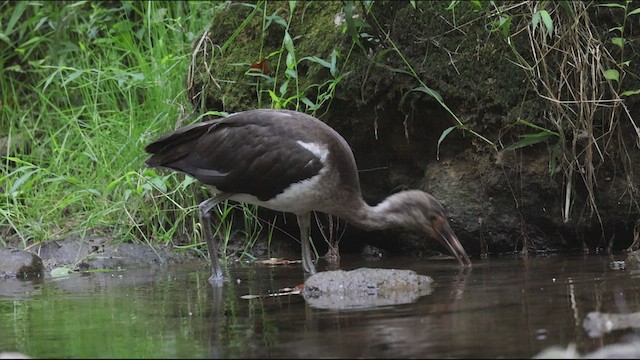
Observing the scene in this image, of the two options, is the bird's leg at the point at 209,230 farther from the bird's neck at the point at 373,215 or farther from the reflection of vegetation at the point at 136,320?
the bird's neck at the point at 373,215

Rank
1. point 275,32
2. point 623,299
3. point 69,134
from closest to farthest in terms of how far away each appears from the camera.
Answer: point 623,299, point 275,32, point 69,134

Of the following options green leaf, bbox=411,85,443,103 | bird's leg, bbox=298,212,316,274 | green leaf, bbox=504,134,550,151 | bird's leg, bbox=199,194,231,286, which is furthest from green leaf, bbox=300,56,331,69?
green leaf, bbox=504,134,550,151

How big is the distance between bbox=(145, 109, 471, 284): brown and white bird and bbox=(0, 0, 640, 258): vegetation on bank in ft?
2.21

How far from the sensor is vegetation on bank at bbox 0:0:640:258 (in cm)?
727

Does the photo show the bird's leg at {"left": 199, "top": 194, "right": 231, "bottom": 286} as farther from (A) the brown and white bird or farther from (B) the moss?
(B) the moss

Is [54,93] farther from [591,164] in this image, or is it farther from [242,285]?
[591,164]

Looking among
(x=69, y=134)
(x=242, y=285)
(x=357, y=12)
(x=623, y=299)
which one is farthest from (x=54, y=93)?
(x=623, y=299)

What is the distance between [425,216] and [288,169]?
3.15ft

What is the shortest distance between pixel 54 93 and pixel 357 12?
3572 mm

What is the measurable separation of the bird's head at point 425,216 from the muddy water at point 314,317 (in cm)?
18

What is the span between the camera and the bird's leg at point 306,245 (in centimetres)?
723

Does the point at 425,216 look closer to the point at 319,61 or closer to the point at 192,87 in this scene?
the point at 319,61

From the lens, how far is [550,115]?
725 cm

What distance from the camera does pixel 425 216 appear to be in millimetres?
6996
